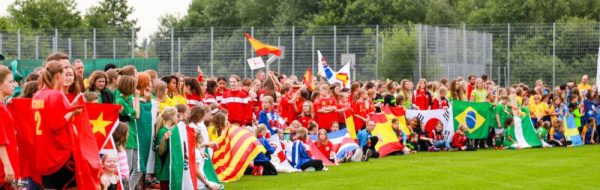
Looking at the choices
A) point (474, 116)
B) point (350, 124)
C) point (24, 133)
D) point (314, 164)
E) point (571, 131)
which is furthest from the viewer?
point (571, 131)

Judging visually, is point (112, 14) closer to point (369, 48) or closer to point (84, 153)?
point (369, 48)

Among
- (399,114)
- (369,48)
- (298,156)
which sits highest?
(369,48)

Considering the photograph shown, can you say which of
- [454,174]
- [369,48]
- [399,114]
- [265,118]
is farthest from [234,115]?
[369,48]

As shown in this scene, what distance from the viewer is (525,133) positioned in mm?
29531

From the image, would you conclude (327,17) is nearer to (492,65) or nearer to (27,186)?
(492,65)

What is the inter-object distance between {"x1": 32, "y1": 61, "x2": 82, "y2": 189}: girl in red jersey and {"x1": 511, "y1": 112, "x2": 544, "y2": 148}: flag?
18.8 meters

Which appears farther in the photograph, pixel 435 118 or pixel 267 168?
pixel 435 118

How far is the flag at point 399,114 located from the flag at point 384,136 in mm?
281

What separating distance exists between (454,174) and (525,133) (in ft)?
32.9

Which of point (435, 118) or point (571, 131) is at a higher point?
point (435, 118)

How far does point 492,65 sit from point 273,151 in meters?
23.9

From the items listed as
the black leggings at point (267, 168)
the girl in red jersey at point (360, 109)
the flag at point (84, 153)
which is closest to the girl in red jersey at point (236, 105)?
the black leggings at point (267, 168)

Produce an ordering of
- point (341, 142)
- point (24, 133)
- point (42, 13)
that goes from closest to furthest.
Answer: point (24, 133) → point (341, 142) → point (42, 13)

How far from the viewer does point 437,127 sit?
28.0 m
